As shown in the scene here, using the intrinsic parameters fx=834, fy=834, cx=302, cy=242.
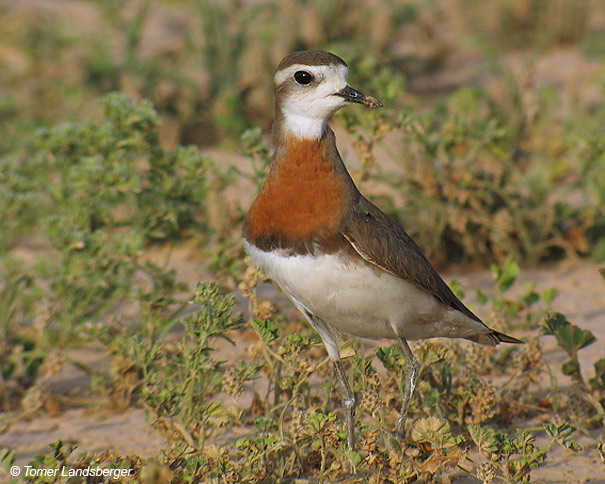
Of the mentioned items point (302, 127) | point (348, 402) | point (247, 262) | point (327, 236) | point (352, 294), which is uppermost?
point (302, 127)

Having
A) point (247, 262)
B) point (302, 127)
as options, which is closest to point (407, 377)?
point (247, 262)

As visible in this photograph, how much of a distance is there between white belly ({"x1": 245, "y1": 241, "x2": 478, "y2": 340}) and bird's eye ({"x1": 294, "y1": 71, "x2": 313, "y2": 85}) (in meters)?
0.66

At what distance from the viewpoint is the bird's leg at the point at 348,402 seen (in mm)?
3193

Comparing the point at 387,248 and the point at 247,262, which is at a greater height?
the point at 387,248

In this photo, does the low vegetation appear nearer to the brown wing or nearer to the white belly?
the white belly

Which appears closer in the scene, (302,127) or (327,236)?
(327,236)

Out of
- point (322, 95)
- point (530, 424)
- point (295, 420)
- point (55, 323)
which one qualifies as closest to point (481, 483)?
point (530, 424)

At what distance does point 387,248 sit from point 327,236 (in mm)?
254

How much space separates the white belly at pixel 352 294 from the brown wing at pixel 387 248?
1.3 inches

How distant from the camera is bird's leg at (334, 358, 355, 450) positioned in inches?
126

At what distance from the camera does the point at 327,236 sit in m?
3.08

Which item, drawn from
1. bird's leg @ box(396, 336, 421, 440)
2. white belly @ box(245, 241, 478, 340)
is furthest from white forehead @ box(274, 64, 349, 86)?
bird's leg @ box(396, 336, 421, 440)

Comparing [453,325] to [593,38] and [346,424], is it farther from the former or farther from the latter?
[593,38]

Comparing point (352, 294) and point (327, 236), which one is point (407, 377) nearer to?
point (352, 294)
